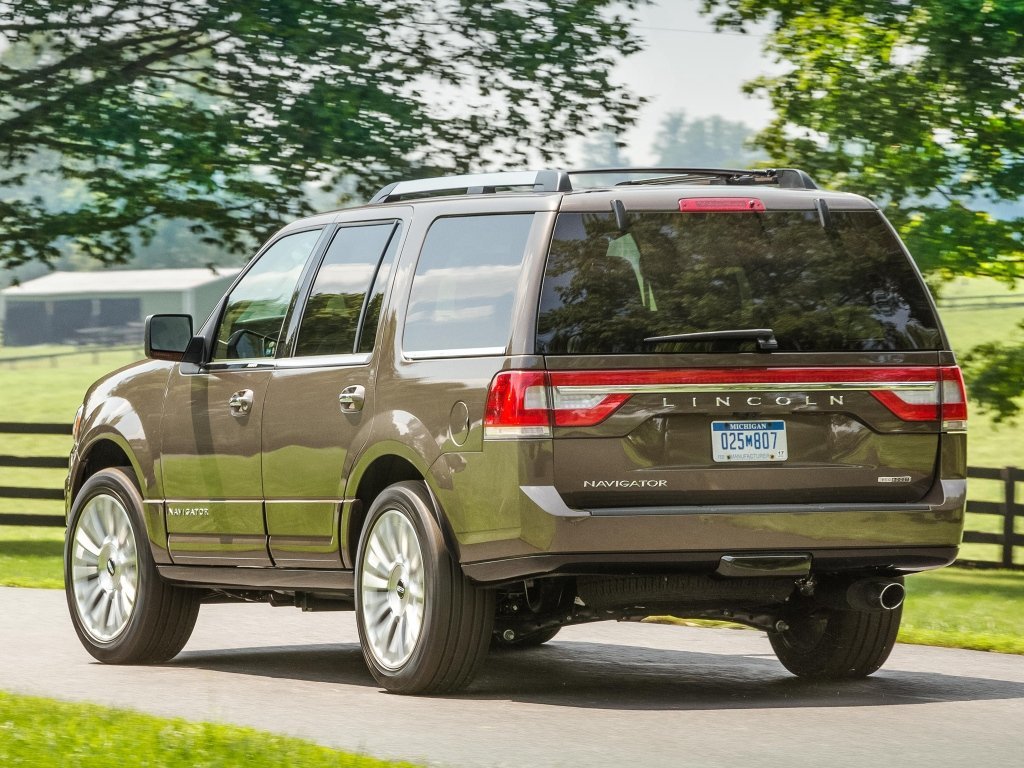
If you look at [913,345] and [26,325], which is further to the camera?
[26,325]

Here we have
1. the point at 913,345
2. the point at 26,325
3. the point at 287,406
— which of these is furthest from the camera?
the point at 26,325

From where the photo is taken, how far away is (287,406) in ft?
31.1

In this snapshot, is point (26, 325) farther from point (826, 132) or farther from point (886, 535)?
point (886, 535)

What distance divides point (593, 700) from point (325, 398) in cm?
188

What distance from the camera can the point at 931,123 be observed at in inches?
899

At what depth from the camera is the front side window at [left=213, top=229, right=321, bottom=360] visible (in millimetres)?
9898

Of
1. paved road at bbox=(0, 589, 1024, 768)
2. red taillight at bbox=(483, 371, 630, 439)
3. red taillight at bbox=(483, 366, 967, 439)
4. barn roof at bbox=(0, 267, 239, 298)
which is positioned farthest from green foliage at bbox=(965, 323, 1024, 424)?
barn roof at bbox=(0, 267, 239, 298)

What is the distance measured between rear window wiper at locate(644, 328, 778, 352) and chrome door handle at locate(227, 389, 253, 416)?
2552mm

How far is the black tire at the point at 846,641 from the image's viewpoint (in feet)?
30.9

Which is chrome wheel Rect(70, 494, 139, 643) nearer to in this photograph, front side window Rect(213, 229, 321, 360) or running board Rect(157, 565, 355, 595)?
running board Rect(157, 565, 355, 595)

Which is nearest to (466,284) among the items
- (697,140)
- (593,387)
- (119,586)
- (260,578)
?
(593,387)

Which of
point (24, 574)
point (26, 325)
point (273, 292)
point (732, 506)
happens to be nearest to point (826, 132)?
point (24, 574)

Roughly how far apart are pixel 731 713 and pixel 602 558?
0.89 m

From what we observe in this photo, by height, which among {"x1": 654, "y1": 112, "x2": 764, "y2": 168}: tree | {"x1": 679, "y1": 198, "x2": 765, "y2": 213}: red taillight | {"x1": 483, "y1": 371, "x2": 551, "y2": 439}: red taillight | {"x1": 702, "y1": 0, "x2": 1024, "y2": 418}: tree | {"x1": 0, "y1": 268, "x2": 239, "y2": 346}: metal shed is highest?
{"x1": 679, "y1": 198, "x2": 765, "y2": 213}: red taillight
